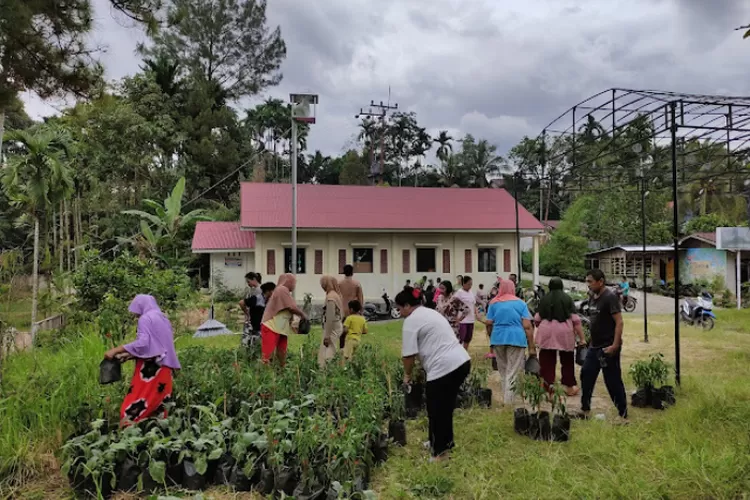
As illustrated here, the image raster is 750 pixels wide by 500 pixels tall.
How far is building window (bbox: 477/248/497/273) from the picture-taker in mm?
18719

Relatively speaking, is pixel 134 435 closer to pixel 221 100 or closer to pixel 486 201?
pixel 486 201

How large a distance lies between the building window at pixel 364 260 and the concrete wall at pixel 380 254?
0.13m

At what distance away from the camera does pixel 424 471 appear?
397 centimetres

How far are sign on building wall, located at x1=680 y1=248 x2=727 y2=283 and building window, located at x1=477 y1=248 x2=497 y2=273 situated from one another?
10698 mm

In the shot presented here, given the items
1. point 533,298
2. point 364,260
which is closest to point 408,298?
point 533,298

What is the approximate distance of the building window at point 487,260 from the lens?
1872 centimetres

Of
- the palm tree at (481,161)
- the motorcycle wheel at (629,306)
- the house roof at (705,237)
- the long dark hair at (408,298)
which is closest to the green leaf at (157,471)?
the long dark hair at (408,298)

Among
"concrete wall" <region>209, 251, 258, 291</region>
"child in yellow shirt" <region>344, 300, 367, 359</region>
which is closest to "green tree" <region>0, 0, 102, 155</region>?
"child in yellow shirt" <region>344, 300, 367, 359</region>

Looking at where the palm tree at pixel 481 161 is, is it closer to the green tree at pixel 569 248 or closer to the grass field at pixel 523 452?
the green tree at pixel 569 248

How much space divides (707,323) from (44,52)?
14412 mm

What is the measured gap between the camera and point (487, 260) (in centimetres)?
1877

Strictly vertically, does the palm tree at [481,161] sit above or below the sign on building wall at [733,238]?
above

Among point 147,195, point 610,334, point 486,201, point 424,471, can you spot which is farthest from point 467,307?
point 147,195

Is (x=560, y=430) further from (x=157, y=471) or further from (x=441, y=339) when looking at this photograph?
(x=157, y=471)
